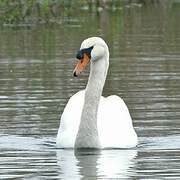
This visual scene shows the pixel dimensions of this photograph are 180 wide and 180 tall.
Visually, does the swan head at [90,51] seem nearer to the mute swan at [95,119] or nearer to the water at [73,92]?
the mute swan at [95,119]

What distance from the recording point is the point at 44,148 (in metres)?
13.9

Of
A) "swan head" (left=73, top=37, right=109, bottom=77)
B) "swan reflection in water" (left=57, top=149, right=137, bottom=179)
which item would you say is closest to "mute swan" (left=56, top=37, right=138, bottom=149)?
"swan head" (left=73, top=37, right=109, bottom=77)

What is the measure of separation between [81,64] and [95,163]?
4.96ft

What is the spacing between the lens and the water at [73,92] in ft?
40.6

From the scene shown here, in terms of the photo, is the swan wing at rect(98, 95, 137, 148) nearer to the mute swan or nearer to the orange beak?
the mute swan

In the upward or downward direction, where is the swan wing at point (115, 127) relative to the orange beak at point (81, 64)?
downward

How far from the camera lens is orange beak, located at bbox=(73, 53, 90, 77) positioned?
44.7 ft

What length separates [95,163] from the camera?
499 inches

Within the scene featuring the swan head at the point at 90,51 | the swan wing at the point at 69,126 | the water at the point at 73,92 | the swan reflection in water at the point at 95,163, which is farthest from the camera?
the swan wing at the point at 69,126

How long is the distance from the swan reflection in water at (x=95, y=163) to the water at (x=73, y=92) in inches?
0.4

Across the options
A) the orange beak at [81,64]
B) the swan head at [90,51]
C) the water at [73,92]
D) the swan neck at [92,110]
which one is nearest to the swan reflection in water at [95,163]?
the water at [73,92]

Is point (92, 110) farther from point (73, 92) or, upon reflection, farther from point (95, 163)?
point (73, 92)

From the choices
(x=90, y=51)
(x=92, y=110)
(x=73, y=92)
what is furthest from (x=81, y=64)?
(x=73, y=92)

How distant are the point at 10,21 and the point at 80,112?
2614cm
